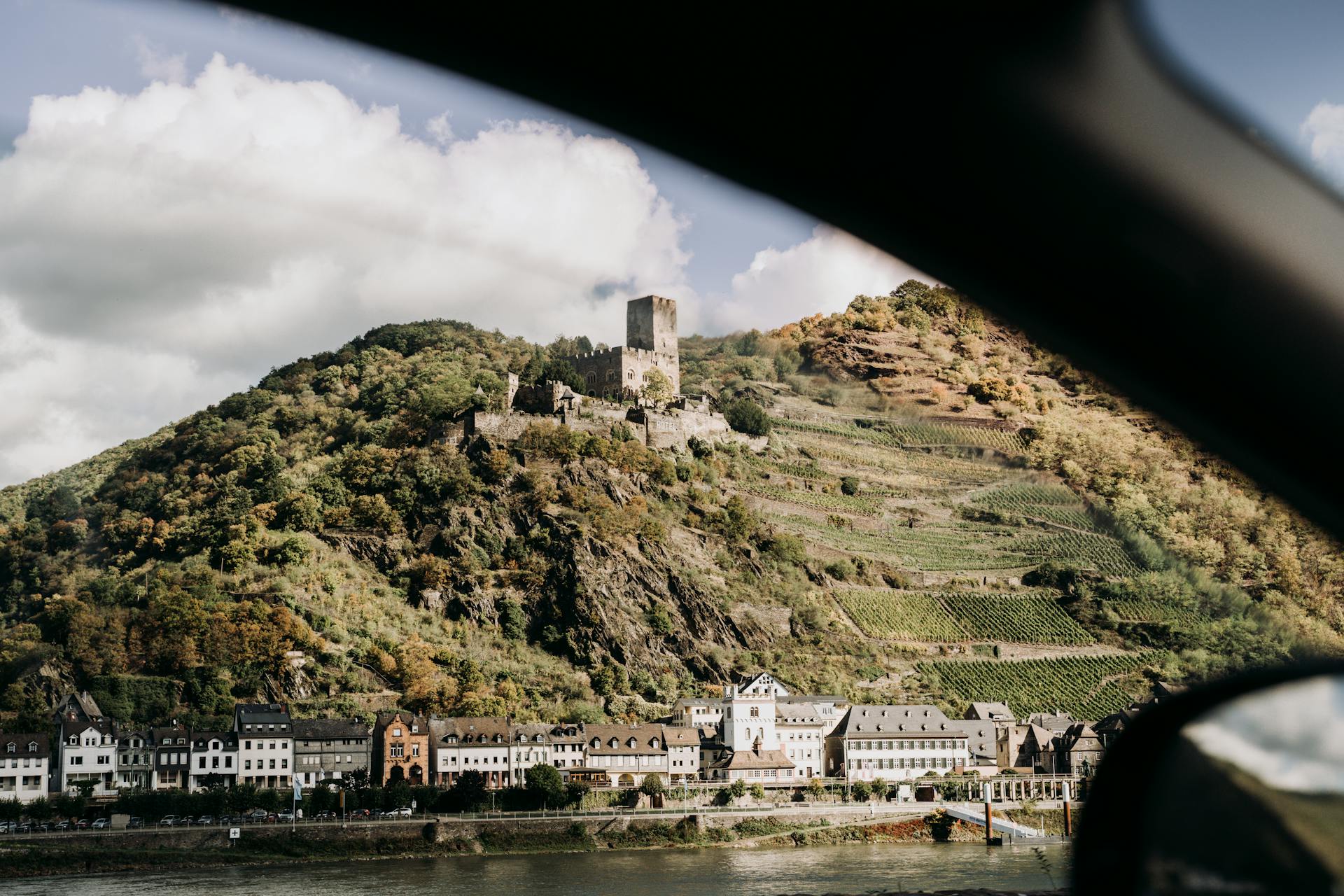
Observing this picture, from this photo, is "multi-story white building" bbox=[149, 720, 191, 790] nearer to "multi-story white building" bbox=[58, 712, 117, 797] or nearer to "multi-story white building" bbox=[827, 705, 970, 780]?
"multi-story white building" bbox=[58, 712, 117, 797]

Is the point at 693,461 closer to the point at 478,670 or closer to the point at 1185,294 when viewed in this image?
the point at 478,670

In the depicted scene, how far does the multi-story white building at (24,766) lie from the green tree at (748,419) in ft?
111

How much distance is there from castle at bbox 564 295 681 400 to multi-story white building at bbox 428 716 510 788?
22.7 m

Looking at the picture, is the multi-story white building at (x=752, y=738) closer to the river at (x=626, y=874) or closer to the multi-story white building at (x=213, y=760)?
the river at (x=626, y=874)

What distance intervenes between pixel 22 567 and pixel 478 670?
19.6 m

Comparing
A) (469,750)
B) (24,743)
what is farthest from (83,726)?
(469,750)

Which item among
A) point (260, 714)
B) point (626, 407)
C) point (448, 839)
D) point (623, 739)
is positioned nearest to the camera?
point (448, 839)

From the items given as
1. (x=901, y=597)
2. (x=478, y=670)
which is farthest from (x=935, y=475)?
(x=478, y=670)

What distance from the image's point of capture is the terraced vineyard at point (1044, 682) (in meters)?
40.2

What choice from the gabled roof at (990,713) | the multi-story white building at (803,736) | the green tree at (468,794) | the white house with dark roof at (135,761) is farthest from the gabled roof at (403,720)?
the gabled roof at (990,713)

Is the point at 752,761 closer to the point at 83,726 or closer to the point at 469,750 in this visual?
the point at 469,750

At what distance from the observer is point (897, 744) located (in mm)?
40250

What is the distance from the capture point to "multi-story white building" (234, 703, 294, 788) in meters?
36.1

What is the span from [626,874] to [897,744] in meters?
16.8
